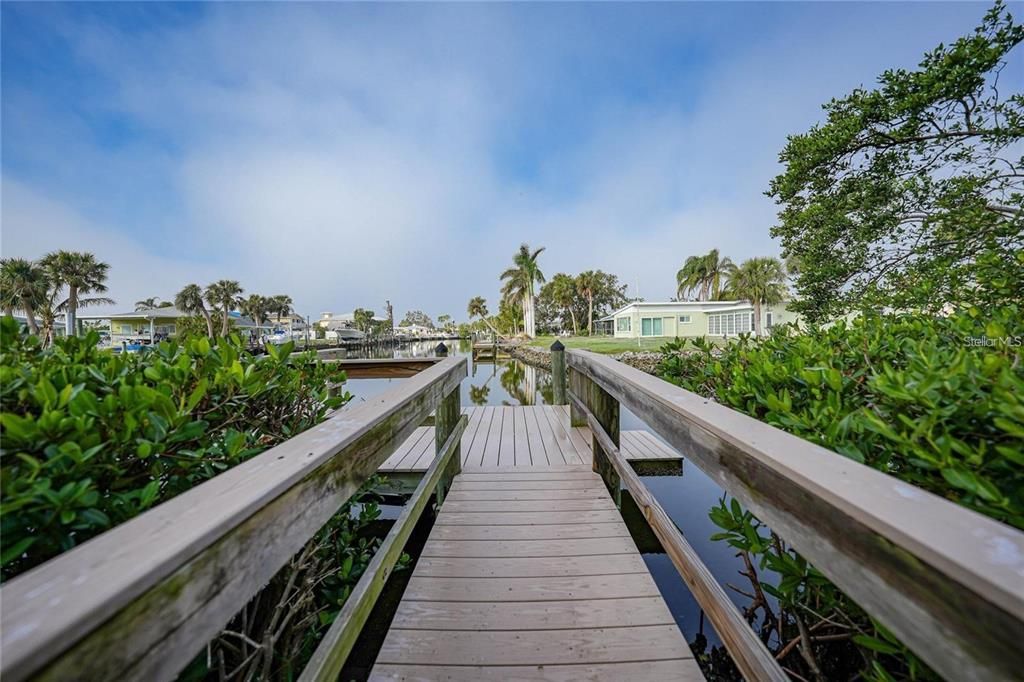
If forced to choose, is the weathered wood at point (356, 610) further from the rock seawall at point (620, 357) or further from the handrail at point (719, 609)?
the rock seawall at point (620, 357)

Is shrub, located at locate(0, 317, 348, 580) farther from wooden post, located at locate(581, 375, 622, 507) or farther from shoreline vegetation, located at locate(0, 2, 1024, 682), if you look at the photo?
wooden post, located at locate(581, 375, 622, 507)

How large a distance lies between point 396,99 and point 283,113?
3255 millimetres

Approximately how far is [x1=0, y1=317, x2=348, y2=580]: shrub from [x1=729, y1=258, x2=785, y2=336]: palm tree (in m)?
26.2

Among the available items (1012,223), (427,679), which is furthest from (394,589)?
(1012,223)

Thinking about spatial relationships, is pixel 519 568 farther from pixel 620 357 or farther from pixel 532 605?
pixel 620 357

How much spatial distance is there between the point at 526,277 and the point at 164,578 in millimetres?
36664

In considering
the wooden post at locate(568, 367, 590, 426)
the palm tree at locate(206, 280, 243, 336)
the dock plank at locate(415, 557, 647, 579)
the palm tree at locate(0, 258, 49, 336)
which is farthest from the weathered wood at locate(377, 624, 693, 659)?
the palm tree at locate(206, 280, 243, 336)

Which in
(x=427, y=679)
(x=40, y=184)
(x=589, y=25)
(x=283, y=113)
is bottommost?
(x=427, y=679)

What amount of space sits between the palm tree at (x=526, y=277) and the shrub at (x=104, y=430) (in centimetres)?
3531

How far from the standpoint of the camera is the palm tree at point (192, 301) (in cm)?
3438

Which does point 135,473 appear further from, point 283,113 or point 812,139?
point 283,113

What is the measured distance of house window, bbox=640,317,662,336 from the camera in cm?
2696

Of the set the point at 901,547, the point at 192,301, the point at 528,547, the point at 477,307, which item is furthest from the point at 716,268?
the point at 192,301

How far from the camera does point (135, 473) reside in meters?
0.94
